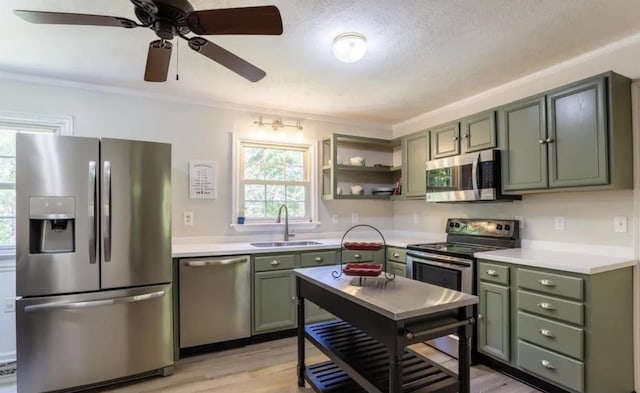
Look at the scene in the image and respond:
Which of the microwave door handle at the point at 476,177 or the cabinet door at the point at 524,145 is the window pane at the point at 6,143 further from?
the cabinet door at the point at 524,145

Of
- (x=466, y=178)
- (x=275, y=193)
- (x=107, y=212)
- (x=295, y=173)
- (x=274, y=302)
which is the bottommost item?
(x=274, y=302)

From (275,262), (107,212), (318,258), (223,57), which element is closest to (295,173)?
(318,258)

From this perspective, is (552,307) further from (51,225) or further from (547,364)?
(51,225)

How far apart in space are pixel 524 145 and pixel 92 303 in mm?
→ 3460

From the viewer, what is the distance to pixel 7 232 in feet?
9.45

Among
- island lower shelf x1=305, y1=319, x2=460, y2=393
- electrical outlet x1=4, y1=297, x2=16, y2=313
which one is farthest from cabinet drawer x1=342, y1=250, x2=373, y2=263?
electrical outlet x1=4, y1=297, x2=16, y2=313

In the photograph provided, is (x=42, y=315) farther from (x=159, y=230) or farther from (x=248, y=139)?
(x=248, y=139)

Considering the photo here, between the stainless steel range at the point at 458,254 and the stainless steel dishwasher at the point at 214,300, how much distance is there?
163 cm

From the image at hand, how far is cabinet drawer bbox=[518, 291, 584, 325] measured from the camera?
210 cm

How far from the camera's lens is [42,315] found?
7.45ft

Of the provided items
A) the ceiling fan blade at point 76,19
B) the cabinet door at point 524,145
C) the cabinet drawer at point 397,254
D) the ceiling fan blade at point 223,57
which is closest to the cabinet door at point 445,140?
the cabinet door at point 524,145

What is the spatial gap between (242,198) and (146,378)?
6.14 ft

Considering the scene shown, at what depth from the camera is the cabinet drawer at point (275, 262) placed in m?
3.19

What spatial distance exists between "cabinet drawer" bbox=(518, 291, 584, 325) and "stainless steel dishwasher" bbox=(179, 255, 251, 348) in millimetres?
2244
